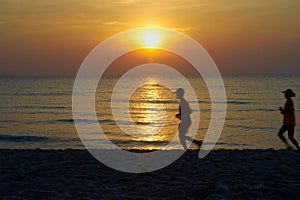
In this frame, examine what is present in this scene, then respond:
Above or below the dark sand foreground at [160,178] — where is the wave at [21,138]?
above

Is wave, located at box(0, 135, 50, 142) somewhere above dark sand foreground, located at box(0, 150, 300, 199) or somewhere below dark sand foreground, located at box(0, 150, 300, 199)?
above

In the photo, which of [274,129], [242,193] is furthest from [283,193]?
[274,129]

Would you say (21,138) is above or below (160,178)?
above

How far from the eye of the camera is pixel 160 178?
371 inches

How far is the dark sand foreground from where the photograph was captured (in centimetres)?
797

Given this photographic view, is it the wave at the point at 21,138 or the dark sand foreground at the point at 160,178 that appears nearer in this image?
the dark sand foreground at the point at 160,178

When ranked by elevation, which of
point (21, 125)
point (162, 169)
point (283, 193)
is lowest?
point (283, 193)

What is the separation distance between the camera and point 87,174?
9797 millimetres

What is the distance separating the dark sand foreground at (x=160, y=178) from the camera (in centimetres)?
797

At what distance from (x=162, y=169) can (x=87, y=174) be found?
6.67 ft

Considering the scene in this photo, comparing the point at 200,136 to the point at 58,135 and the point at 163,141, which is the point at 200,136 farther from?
the point at 58,135

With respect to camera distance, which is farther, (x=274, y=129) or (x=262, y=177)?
(x=274, y=129)

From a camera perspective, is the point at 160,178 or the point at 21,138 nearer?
the point at 160,178

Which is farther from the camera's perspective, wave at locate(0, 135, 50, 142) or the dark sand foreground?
wave at locate(0, 135, 50, 142)
